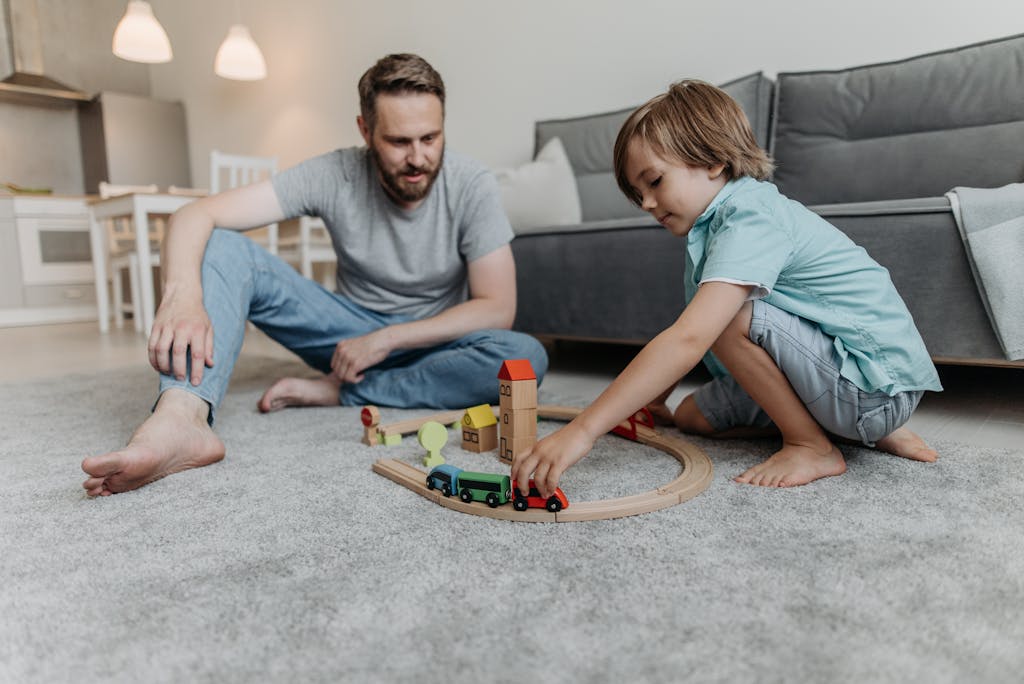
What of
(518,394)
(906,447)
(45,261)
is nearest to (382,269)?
(518,394)

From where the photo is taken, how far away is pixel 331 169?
4.67ft

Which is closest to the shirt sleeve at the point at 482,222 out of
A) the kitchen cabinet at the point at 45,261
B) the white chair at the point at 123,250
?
the white chair at the point at 123,250

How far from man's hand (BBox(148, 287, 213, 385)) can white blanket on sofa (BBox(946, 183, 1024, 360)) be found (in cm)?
132

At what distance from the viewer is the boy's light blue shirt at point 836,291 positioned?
924mm

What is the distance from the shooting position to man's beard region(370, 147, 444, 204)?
131 centimetres

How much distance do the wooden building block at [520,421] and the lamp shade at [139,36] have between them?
3.44 m

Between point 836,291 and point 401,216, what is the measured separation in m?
0.84

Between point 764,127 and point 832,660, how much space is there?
180 cm

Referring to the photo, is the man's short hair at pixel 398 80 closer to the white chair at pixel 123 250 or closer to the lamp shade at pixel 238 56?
the white chair at pixel 123 250

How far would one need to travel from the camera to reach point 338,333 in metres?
1.46

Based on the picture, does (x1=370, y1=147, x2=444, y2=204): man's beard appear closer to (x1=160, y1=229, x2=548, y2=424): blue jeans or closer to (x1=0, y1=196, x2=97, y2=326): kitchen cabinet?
(x1=160, y1=229, x2=548, y2=424): blue jeans

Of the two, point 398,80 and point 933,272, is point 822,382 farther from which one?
point 398,80

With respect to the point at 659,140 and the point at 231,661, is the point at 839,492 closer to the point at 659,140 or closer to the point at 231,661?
the point at 659,140

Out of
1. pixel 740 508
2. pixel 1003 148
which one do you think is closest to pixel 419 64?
pixel 740 508
